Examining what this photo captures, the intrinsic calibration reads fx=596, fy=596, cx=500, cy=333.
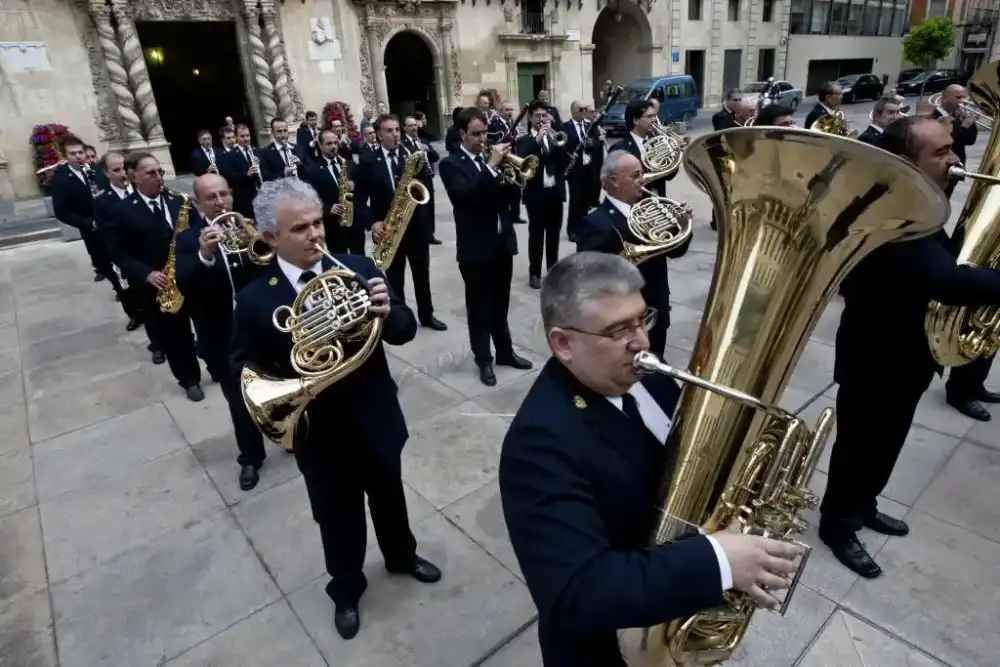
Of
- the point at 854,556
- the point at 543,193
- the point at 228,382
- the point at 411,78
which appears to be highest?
the point at 411,78

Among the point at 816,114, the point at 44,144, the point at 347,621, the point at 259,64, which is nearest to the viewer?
the point at 347,621

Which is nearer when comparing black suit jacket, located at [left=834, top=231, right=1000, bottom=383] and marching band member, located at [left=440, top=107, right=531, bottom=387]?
black suit jacket, located at [left=834, top=231, right=1000, bottom=383]

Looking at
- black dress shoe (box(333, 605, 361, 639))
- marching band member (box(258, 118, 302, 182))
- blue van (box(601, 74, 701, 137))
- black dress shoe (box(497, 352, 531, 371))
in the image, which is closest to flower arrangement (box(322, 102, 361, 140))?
marching band member (box(258, 118, 302, 182))

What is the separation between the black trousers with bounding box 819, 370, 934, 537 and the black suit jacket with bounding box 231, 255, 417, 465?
2.13 m

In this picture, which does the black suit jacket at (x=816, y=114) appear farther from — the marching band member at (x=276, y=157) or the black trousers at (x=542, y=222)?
the marching band member at (x=276, y=157)

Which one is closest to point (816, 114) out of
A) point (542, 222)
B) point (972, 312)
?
point (542, 222)

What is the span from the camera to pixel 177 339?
206 inches

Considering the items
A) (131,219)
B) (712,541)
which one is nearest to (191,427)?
(131,219)

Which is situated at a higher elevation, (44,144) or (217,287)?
(44,144)

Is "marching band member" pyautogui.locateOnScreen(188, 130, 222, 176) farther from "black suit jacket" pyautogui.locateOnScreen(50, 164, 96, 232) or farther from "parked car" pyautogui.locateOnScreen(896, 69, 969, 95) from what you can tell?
"parked car" pyautogui.locateOnScreen(896, 69, 969, 95)

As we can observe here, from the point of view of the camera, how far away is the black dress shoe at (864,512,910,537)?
10.4ft

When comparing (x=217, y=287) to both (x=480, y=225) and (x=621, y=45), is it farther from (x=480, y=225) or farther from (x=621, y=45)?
(x=621, y=45)

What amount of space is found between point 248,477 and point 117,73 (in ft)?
50.3

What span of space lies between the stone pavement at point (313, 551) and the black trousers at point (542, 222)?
2365 mm
